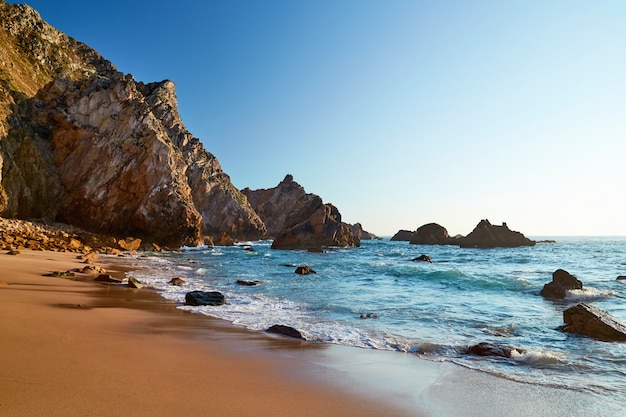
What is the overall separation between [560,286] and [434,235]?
3411 inches

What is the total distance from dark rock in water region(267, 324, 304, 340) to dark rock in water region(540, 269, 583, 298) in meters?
13.2

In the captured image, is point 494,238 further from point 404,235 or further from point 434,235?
point 404,235

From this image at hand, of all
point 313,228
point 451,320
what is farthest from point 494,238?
point 451,320

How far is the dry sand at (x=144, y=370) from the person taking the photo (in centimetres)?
320

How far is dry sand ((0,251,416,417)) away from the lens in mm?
3201

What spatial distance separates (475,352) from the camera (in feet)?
22.2

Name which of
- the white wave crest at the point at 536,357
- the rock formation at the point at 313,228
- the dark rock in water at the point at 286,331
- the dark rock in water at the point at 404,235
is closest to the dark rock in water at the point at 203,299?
the dark rock in water at the point at 286,331

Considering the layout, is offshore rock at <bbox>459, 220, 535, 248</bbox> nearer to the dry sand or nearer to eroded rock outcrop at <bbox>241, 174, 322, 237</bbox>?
eroded rock outcrop at <bbox>241, 174, 322, 237</bbox>

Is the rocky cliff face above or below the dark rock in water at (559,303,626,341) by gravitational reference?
above

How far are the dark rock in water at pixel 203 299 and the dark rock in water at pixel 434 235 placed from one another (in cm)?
9491

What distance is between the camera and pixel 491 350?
675 centimetres

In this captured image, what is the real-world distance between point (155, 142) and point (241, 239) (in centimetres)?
5672

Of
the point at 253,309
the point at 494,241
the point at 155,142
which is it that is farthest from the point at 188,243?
the point at 494,241

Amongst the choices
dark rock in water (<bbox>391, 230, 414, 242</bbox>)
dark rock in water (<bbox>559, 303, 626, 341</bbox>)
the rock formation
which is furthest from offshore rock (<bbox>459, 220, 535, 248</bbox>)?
dark rock in water (<bbox>559, 303, 626, 341</bbox>)
